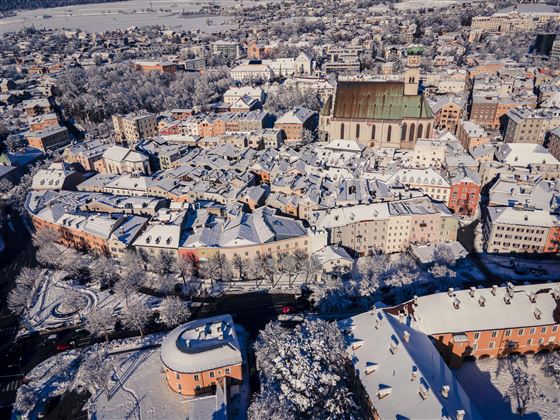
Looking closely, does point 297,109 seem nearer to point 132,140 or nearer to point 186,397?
point 132,140

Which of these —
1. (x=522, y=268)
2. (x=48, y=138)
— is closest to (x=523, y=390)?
(x=522, y=268)

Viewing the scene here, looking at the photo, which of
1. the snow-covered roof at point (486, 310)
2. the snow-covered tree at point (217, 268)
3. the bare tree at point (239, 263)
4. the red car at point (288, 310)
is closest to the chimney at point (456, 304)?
the snow-covered roof at point (486, 310)

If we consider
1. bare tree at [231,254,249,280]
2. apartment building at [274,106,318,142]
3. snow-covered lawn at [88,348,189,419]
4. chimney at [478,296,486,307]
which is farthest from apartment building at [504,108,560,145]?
snow-covered lawn at [88,348,189,419]

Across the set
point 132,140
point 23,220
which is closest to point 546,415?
point 23,220

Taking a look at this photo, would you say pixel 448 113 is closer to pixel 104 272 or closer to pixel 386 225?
pixel 386 225

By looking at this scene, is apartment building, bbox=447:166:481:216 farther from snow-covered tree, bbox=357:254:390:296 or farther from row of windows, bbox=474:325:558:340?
row of windows, bbox=474:325:558:340

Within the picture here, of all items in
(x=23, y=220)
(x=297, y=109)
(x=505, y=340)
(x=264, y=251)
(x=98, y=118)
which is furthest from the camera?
(x=98, y=118)

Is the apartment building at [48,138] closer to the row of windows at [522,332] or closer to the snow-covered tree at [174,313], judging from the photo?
the snow-covered tree at [174,313]
